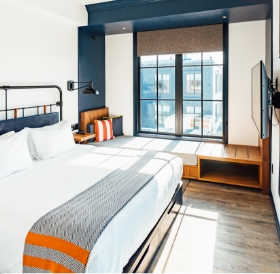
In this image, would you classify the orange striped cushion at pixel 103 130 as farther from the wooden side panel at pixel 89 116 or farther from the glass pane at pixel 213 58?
the glass pane at pixel 213 58

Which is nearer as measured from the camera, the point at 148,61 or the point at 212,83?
the point at 212,83

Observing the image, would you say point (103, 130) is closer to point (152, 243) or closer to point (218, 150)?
point (218, 150)

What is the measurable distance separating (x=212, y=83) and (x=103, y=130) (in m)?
1.93

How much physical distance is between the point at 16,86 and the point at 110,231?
2.39m

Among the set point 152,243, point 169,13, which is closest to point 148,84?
point 169,13

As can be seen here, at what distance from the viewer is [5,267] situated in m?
1.58

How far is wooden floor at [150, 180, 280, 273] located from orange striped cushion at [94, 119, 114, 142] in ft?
5.85

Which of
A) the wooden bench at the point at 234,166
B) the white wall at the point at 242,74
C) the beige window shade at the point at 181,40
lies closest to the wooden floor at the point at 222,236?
the wooden bench at the point at 234,166

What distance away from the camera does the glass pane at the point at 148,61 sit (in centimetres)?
492

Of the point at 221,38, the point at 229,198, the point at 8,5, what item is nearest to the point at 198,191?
the point at 229,198

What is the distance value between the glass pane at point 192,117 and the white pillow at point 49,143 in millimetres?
2220

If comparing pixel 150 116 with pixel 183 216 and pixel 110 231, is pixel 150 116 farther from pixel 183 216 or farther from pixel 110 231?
pixel 110 231

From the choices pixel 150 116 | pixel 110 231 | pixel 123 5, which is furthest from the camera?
pixel 150 116

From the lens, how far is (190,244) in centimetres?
247
